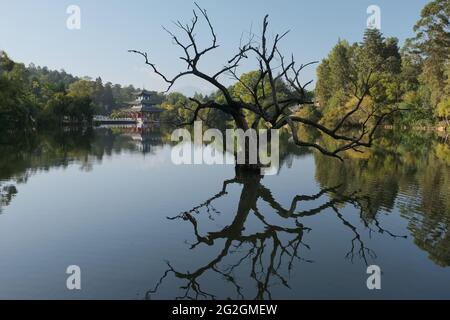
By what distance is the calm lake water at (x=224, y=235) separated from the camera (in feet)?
20.7

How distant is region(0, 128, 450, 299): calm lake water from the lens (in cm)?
631

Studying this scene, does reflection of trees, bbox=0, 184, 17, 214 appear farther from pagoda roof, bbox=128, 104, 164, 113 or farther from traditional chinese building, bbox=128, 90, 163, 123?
pagoda roof, bbox=128, 104, 164, 113

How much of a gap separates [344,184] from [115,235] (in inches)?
347

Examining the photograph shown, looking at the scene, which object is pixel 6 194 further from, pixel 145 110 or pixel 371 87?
pixel 145 110

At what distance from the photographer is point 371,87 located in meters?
32.6

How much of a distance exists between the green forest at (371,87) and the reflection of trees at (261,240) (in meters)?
18.6

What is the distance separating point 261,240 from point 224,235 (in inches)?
31.5

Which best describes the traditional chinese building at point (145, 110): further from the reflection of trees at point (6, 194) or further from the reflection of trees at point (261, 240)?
the reflection of trees at point (261, 240)

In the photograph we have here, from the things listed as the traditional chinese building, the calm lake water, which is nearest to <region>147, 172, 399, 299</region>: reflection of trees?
the calm lake water

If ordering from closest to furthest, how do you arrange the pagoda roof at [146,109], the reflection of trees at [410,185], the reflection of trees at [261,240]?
the reflection of trees at [261,240], the reflection of trees at [410,185], the pagoda roof at [146,109]

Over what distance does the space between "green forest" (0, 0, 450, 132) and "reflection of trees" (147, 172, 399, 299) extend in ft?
61.2

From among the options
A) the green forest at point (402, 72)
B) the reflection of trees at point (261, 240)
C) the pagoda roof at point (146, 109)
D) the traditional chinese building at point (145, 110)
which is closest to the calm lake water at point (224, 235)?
the reflection of trees at point (261, 240)

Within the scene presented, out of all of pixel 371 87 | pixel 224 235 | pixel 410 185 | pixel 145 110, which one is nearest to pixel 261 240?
pixel 224 235

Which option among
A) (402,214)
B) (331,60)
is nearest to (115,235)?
(402,214)
